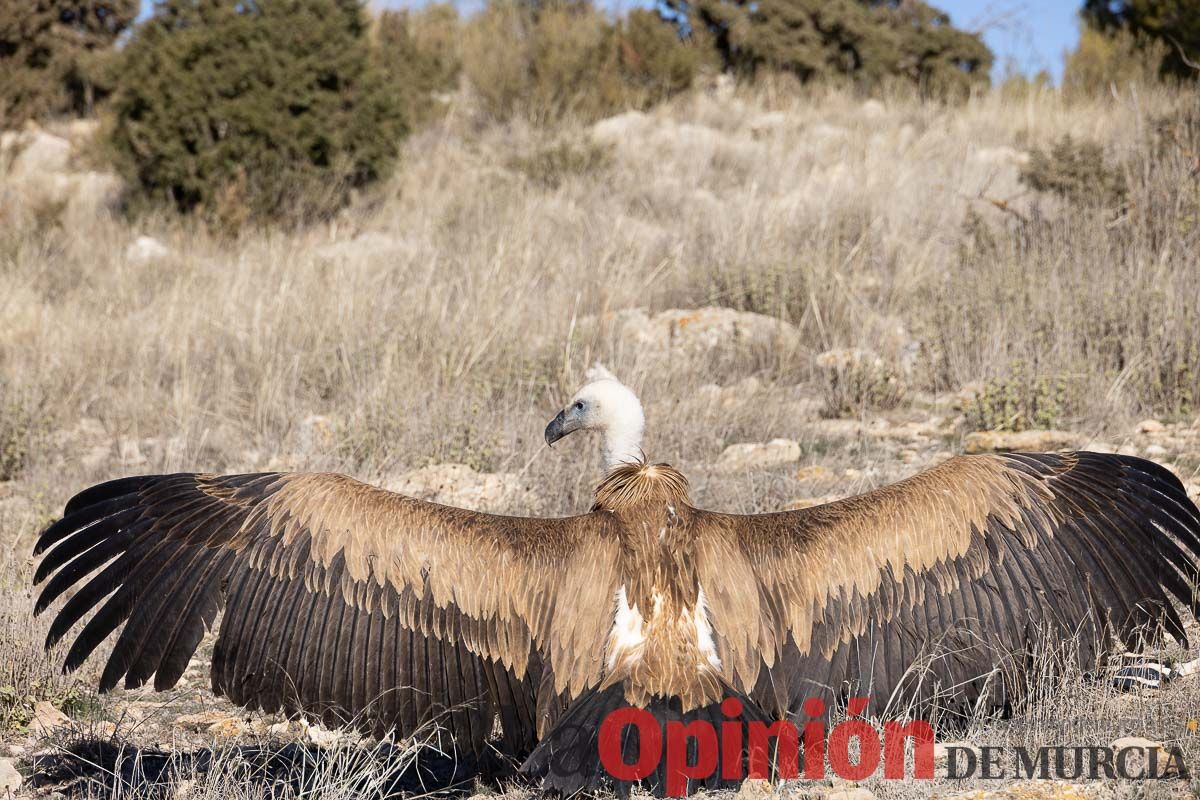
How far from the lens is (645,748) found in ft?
10.3

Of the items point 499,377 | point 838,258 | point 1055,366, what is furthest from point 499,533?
point 838,258

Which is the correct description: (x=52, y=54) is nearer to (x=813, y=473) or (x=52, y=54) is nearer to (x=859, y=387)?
(x=859, y=387)

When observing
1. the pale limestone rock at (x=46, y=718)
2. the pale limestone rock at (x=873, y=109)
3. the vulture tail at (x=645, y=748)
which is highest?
the pale limestone rock at (x=873, y=109)

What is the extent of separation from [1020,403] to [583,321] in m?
3.14

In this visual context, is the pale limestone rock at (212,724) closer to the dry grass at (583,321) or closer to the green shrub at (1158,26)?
the dry grass at (583,321)

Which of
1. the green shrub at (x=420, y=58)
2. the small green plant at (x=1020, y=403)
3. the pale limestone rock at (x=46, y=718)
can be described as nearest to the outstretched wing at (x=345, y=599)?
the pale limestone rock at (x=46, y=718)

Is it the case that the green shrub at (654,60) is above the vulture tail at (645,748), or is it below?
above

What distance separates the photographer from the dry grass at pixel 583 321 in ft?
23.0

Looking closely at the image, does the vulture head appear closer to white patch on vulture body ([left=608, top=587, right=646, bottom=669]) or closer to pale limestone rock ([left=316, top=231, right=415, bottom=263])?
white patch on vulture body ([left=608, top=587, right=646, bottom=669])

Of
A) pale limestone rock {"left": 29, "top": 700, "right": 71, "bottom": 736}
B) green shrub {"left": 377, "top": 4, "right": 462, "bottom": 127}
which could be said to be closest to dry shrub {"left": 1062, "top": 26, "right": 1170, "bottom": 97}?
green shrub {"left": 377, "top": 4, "right": 462, "bottom": 127}

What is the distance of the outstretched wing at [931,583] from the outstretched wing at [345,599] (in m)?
0.51

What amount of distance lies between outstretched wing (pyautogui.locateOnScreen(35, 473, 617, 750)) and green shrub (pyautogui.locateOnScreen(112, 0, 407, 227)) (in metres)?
9.03

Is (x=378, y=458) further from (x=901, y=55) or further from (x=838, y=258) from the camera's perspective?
(x=901, y=55)

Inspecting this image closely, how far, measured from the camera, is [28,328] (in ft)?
30.1
